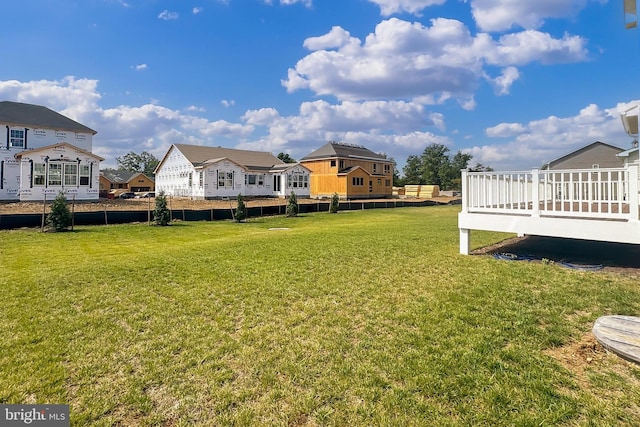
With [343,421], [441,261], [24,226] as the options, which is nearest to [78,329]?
[343,421]

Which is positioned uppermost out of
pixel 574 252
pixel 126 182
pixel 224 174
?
pixel 126 182

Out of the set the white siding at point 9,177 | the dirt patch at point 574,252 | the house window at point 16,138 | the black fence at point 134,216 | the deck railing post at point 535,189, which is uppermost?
the house window at point 16,138

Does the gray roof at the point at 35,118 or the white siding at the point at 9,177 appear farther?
the gray roof at the point at 35,118

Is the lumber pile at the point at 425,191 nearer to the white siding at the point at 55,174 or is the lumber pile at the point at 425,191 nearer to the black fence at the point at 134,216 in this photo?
the black fence at the point at 134,216

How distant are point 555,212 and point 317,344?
204 inches

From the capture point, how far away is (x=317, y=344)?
3.14 m

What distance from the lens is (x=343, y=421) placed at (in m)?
2.12

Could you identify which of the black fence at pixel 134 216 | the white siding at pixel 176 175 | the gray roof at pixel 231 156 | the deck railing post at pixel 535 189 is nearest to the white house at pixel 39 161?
the white siding at pixel 176 175

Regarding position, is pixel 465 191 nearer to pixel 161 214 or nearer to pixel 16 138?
pixel 161 214

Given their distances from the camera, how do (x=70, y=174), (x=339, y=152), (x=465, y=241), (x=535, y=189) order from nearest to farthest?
1. (x=535, y=189)
2. (x=465, y=241)
3. (x=70, y=174)
4. (x=339, y=152)

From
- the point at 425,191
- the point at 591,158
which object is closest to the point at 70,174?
the point at 425,191

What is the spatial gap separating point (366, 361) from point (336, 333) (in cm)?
60

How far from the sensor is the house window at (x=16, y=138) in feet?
68.6

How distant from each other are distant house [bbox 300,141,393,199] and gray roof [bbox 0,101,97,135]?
20696mm
